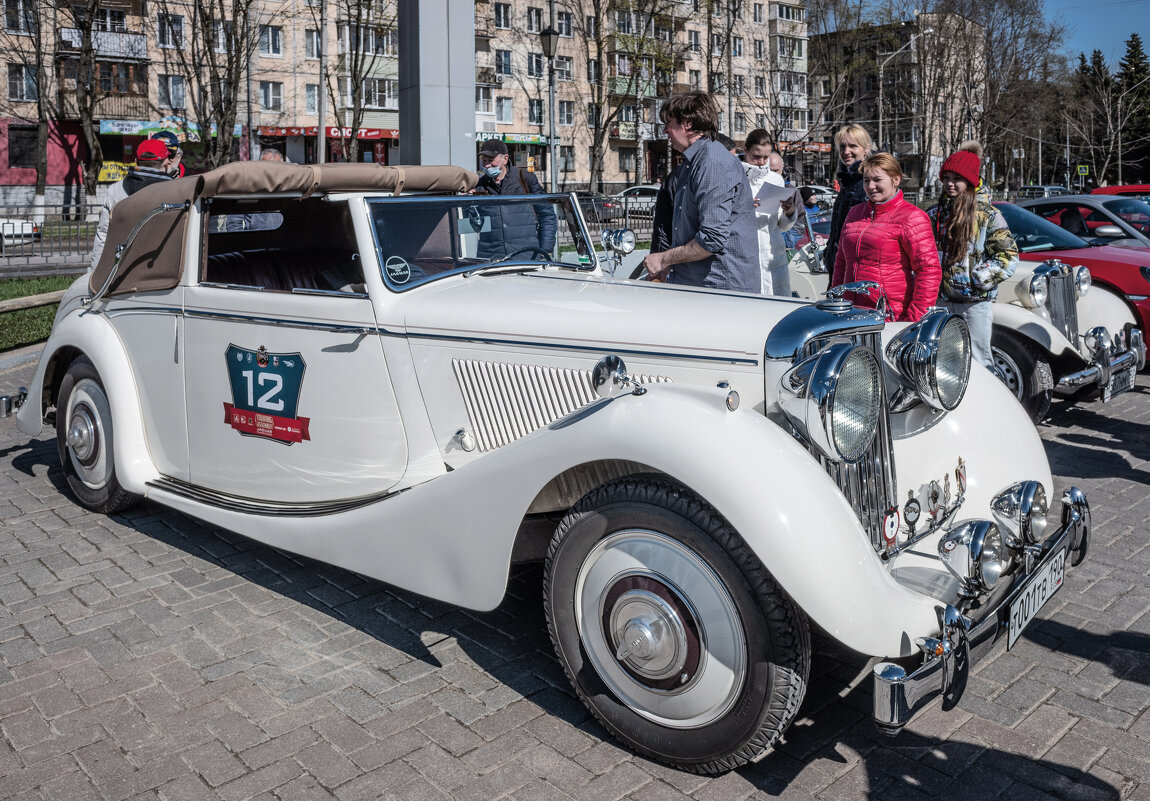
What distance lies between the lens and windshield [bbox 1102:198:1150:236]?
1130cm

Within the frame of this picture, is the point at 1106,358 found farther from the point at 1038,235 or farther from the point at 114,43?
the point at 114,43

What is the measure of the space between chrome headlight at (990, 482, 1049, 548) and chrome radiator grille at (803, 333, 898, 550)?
1.35 ft

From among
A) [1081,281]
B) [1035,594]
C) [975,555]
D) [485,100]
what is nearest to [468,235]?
[975,555]

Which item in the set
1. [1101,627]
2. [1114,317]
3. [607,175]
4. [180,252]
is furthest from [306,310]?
[607,175]

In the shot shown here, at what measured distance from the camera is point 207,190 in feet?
13.7

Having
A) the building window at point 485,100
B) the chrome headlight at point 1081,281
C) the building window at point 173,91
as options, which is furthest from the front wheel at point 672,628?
Result: the building window at point 485,100

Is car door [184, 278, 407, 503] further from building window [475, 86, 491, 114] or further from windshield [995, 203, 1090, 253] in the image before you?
building window [475, 86, 491, 114]

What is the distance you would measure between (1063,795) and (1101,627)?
130 cm

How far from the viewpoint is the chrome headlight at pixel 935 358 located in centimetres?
319

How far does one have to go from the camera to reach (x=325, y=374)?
393 centimetres

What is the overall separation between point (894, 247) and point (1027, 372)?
232 cm

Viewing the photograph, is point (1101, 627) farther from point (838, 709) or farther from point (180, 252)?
point (180, 252)

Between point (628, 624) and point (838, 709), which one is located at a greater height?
point (628, 624)

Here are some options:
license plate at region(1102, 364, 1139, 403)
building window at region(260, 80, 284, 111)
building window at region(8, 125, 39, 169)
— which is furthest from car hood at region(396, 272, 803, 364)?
building window at region(260, 80, 284, 111)
